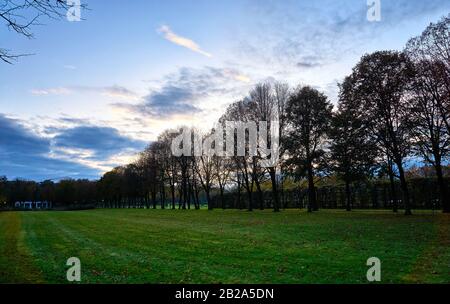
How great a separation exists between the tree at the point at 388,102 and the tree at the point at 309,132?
433 inches

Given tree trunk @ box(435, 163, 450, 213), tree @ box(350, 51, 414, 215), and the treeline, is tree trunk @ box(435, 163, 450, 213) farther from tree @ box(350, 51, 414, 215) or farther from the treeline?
tree @ box(350, 51, 414, 215)

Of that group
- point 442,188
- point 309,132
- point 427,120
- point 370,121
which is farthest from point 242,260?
point 309,132

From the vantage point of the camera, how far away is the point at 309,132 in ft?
159

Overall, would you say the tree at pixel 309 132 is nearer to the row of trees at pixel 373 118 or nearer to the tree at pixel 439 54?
the row of trees at pixel 373 118

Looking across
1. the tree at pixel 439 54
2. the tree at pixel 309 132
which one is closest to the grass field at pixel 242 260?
the tree at pixel 439 54

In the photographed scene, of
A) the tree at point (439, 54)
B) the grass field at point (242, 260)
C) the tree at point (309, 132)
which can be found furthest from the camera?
the tree at point (309, 132)

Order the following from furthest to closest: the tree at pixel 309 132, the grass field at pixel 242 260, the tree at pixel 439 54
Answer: the tree at pixel 309 132, the tree at pixel 439 54, the grass field at pixel 242 260

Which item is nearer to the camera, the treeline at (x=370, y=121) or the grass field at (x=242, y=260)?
the grass field at (x=242, y=260)

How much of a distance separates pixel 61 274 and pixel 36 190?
553ft

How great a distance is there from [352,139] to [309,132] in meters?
10.8

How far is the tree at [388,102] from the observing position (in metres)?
35.4

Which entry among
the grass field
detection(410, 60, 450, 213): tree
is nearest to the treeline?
detection(410, 60, 450, 213): tree
